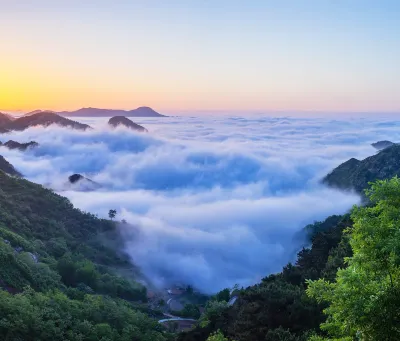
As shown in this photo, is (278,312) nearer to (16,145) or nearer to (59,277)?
(59,277)

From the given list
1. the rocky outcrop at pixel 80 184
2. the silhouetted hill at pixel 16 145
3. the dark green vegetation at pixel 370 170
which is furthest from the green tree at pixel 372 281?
the silhouetted hill at pixel 16 145

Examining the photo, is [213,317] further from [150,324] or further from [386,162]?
[386,162]

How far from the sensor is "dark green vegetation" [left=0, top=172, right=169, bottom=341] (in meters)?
24.1

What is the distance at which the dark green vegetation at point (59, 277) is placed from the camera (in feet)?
79.0

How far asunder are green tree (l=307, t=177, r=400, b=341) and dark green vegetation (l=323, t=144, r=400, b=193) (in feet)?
275

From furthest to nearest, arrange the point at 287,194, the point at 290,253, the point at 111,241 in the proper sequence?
the point at 287,194 → the point at 290,253 → the point at 111,241

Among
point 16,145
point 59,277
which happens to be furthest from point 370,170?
point 16,145

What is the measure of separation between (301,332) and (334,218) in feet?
211

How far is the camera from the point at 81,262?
5119 cm

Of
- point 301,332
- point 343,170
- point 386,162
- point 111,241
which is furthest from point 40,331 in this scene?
point 343,170

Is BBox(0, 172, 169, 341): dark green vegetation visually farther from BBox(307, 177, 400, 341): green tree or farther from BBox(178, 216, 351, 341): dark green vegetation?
BBox(307, 177, 400, 341): green tree

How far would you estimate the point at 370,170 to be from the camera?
10081 cm

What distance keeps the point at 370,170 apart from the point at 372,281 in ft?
326

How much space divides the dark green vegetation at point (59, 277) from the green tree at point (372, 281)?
59.3ft
